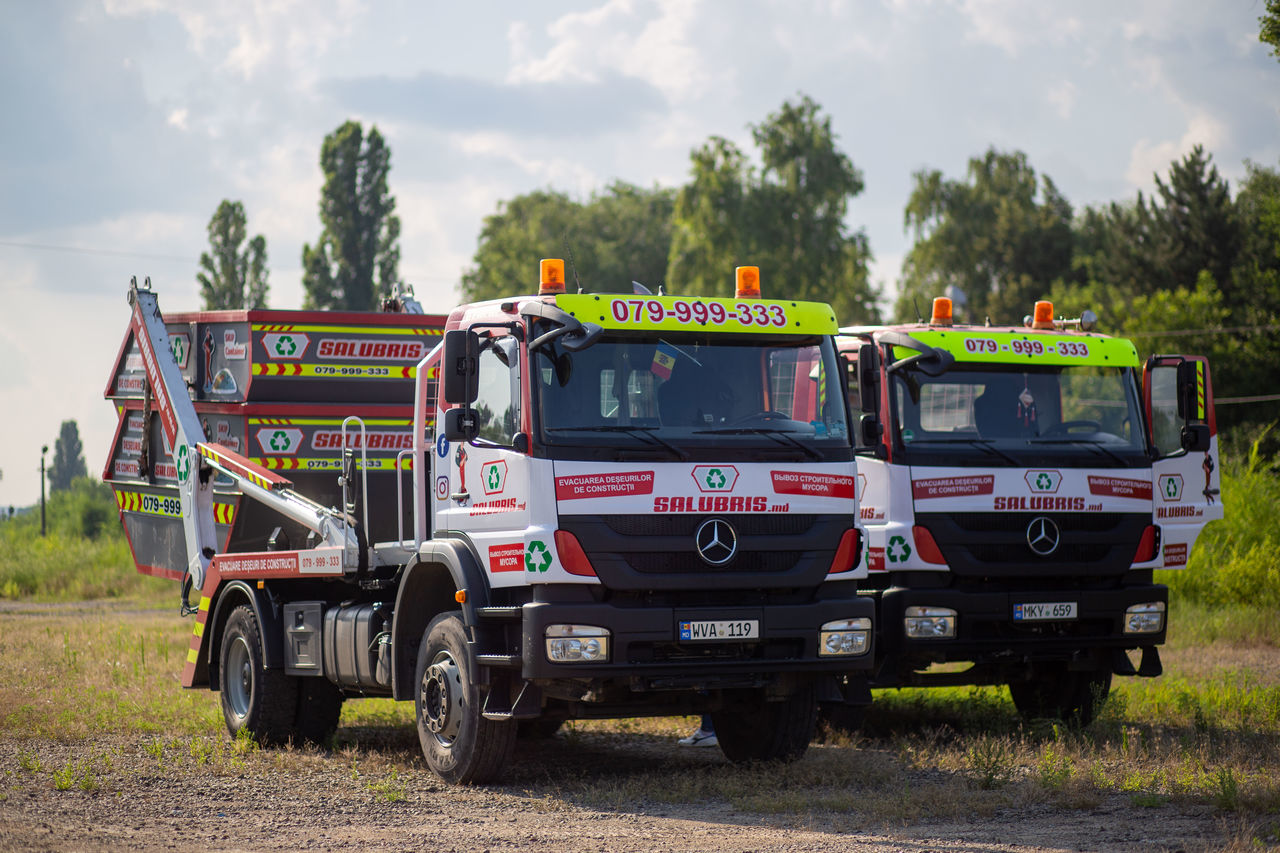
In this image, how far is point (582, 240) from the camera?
6575 centimetres

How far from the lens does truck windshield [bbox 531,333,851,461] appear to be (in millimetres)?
8289

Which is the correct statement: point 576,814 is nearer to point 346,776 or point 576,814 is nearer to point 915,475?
point 346,776

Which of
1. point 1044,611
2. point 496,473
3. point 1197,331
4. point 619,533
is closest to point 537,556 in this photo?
point 619,533

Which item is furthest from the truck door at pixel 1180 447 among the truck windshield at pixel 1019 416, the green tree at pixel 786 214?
the green tree at pixel 786 214

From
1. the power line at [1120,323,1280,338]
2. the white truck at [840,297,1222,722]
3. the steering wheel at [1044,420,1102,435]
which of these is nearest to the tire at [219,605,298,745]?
the white truck at [840,297,1222,722]

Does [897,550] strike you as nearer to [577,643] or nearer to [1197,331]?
[577,643]

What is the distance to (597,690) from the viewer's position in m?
8.46

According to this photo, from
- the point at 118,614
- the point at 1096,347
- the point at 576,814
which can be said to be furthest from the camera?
the point at 118,614

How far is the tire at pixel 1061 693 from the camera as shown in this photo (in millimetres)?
11328

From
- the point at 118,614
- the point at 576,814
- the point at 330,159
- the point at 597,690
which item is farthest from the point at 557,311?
the point at 330,159

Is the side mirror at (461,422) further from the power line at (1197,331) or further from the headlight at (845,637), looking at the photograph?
the power line at (1197,331)

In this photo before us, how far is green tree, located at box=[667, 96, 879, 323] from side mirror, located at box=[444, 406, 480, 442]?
43.0 metres

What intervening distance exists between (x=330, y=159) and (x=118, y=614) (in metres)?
35.3

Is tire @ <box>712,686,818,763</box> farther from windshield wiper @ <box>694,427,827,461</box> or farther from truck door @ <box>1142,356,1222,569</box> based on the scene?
truck door @ <box>1142,356,1222,569</box>
